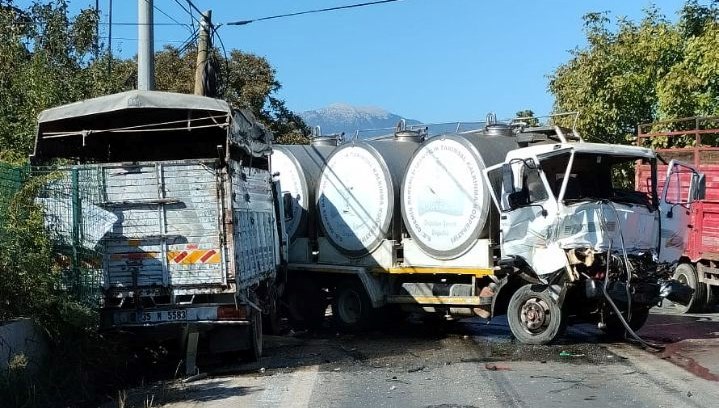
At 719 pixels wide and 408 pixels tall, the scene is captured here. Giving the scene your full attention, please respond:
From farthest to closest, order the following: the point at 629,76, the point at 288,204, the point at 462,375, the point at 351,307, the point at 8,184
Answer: the point at 629,76, the point at 288,204, the point at 351,307, the point at 8,184, the point at 462,375

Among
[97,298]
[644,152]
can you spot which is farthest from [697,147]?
[97,298]

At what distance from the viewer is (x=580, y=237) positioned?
11.2 m

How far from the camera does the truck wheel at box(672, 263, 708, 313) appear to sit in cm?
1658

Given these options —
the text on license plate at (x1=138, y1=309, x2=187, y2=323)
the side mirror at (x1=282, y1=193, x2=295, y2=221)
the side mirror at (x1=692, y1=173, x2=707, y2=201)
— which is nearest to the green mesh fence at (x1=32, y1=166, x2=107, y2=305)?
the text on license plate at (x1=138, y1=309, x2=187, y2=323)

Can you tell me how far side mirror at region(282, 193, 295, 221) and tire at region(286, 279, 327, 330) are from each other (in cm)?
122

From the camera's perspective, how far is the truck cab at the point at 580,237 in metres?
11.2

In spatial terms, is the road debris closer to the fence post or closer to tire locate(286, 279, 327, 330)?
the fence post

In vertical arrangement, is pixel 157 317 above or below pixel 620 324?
above

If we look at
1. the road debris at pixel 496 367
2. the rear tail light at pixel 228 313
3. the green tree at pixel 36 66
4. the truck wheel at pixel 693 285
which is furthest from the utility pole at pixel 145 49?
the truck wheel at pixel 693 285

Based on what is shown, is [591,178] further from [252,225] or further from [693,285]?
[693,285]

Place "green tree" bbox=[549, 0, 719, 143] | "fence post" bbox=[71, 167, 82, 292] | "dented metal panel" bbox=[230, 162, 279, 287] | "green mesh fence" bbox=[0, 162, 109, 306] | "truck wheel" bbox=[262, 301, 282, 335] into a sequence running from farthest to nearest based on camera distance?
"green tree" bbox=[549, 0, 719, 143] → "truck wheel" bbox=[262, 301, 282, 335] → "dented metal panel" bbox=[230, 162, 279, 287] → "fence post" bbox=[71, 167, 82, 292] → "green mesh fence" bbox=[0, 162, 109, 306]

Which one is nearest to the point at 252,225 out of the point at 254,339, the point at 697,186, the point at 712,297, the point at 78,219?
the point at 254,339

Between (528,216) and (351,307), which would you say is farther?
(351,307)

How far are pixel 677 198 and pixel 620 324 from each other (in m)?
1.97
